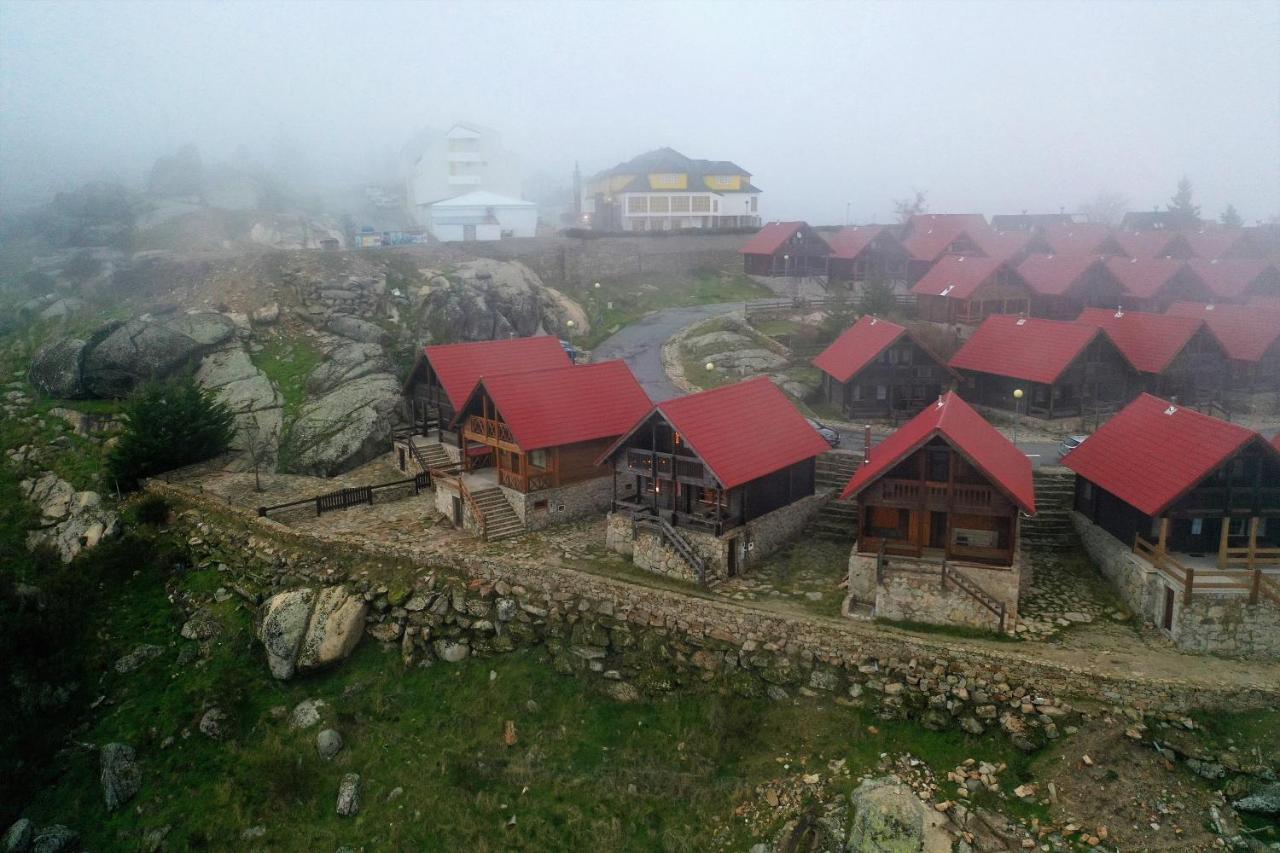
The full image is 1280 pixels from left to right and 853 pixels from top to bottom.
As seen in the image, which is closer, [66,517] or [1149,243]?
[66,517]

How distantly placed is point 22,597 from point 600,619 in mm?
20092

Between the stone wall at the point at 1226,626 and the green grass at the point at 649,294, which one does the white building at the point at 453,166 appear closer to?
the green grass at the point at 649,294

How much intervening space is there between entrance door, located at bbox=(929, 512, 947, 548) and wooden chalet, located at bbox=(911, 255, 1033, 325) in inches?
1127

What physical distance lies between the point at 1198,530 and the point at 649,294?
44.6 m

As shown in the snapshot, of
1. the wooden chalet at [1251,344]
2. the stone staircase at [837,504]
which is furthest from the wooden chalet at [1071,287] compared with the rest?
the stone staircase at [837,504]

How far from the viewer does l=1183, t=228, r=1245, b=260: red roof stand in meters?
60.2

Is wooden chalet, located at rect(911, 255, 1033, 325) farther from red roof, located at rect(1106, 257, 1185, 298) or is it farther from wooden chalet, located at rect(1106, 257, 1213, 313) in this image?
red roof, located at rect(1106, 257, 1185, 298)

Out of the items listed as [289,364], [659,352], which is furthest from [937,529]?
[289,364]

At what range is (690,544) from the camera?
26.0 meters

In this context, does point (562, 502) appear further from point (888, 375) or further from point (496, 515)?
point (888, 375)

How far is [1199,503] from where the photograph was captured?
2288 cm

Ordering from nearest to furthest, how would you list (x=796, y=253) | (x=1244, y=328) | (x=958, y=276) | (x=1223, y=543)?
1. (x=1223, y=543)
2. (x=1244, y=328)
3. (x=958, y=276)
4. (x=796, y=253)

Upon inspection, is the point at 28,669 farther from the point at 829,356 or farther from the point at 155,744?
the point at 829,356

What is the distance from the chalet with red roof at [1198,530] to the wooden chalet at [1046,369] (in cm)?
1264
